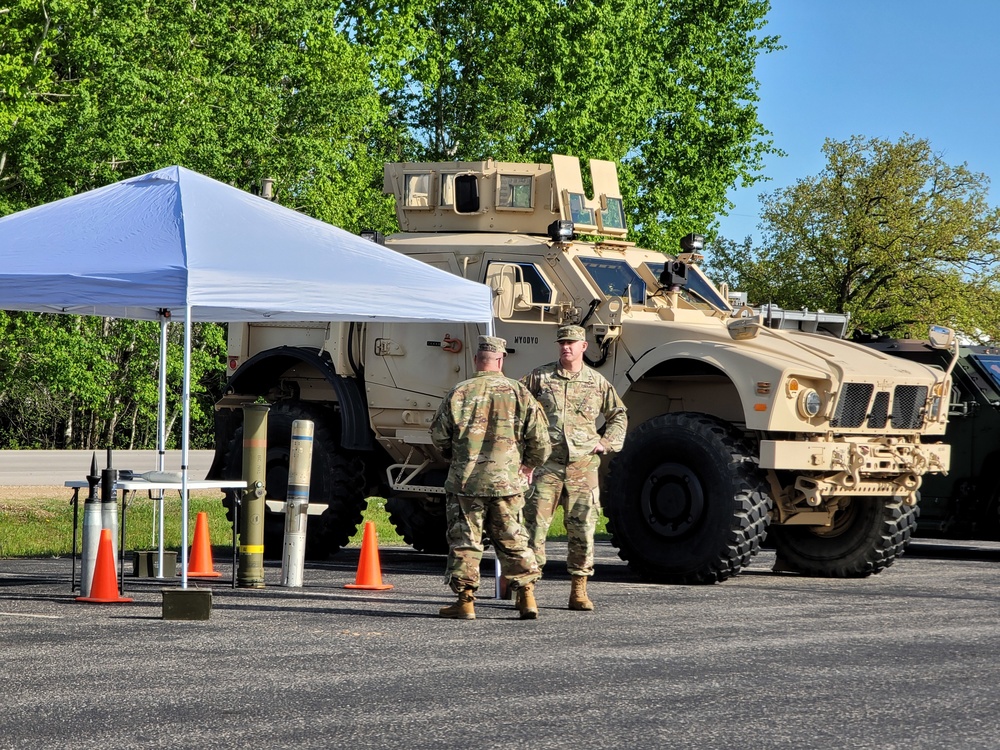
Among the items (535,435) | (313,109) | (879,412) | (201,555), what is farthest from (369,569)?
(313,109)

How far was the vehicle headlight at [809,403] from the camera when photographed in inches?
480

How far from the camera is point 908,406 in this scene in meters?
13.1

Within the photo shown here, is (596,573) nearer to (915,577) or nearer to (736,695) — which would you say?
(915,577)

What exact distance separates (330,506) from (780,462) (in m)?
4.35

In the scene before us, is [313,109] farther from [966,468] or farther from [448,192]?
[966,468]

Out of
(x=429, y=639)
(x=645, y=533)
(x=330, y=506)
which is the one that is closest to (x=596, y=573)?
(x=645, y=533)

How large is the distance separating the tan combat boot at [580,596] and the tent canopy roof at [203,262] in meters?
2.17

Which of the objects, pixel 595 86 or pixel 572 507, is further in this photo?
pixel 595 86

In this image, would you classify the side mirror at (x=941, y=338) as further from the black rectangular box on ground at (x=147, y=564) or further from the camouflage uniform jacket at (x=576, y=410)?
the black rectangular box on ground at (x=147, y=564)

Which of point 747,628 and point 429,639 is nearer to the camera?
point 429,639

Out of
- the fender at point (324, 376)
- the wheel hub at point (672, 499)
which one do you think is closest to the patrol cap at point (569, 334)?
the wheel hub at point (672, 499)

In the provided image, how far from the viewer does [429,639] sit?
9.15 metres

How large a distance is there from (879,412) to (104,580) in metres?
6.08

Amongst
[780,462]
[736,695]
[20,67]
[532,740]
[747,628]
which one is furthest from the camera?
[20,67]
